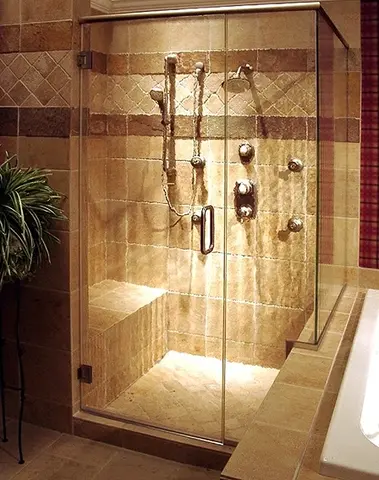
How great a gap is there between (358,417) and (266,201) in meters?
1.35

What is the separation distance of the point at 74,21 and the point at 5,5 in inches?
14.1

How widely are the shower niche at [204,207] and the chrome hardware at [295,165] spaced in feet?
0.05

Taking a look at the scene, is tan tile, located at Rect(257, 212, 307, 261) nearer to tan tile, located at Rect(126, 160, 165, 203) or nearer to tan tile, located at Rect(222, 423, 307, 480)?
tan tile, located at Rect(126, 160, 165, 203)

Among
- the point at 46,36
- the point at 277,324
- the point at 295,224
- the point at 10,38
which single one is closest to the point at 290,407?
the point at 277,324

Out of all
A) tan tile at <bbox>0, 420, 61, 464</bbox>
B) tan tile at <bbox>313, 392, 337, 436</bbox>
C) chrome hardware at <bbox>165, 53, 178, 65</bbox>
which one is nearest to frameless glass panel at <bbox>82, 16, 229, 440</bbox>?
chrome hardware at <bbox>165, 53, 178, 65</bbox>

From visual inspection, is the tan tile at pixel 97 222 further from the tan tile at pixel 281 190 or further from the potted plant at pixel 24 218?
the tan tile at pixel 281 190

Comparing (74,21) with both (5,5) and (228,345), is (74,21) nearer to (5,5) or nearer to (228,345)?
(5,5)

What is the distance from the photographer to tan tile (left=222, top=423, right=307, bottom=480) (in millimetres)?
1675

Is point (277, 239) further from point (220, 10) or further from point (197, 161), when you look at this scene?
point (220, 10)

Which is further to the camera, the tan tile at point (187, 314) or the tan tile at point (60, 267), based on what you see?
the tan tile at point (187, 314)

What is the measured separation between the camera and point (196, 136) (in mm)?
2939

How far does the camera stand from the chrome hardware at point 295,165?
2.85m

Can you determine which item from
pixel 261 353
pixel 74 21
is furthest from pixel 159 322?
pixel 74 21

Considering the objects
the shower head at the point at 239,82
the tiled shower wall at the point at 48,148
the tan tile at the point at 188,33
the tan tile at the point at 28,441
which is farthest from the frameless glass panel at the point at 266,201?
the tan tile at the point at 28,441
